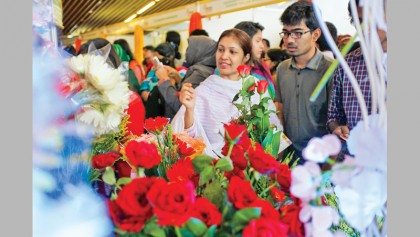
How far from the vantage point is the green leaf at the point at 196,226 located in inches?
25.1

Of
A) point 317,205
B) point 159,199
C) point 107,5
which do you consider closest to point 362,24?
point 317,205

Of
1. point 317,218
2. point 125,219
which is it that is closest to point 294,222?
point 317,218

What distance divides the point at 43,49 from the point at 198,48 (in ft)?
2.74

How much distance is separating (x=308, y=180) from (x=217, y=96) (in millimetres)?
730

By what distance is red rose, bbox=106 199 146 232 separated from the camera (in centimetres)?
64

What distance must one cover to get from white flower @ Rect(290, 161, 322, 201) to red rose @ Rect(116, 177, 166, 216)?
20 cm

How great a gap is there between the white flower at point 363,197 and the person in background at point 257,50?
0.62 metres

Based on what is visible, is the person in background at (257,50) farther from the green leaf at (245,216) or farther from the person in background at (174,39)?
the green leaf at (245,216)

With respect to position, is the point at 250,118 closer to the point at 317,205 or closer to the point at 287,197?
the point at 287,197

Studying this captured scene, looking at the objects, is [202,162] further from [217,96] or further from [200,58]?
[200,58]

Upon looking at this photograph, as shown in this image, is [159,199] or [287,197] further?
[287,197]

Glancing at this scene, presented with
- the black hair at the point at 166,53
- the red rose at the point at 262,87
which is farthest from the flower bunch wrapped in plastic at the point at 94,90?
the black hair at the point at 166,53

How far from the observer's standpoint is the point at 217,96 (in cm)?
138

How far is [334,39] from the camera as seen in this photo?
0.79 metres
